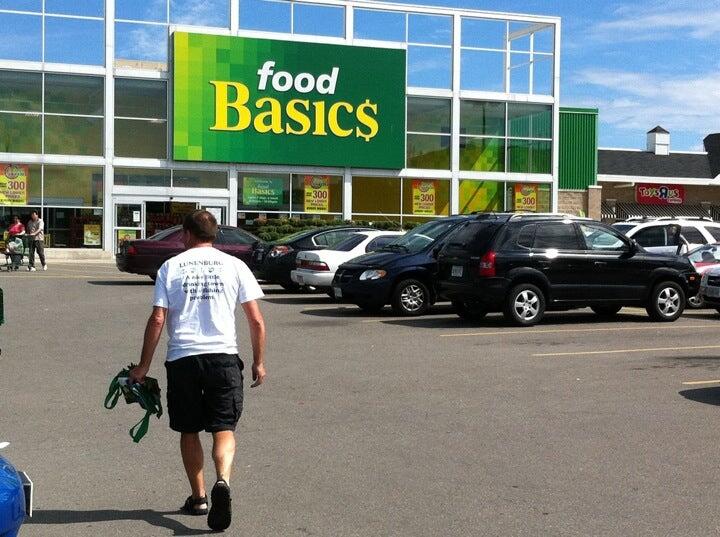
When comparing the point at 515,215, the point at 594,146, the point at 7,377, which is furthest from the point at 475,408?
the point at 594,146

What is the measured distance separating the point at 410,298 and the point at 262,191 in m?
24.7

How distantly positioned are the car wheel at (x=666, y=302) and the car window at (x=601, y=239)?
915 mm

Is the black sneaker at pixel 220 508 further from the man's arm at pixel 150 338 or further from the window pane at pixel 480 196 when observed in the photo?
the window pane at pixel 480 196

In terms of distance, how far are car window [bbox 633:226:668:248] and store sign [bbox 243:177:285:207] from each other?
22.3m

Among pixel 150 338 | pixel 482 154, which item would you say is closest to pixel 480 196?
pixel 482 154

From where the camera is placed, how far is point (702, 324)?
55.9 feet

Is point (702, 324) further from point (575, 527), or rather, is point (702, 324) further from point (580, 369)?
point (575, 527)

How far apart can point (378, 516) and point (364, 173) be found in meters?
37.7

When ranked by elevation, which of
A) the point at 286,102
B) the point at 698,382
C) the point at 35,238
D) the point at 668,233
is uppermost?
the point at 286,102

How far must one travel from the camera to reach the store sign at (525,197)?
4562 cm

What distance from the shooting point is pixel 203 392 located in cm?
595

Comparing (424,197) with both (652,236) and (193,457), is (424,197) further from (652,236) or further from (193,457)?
(193,457)

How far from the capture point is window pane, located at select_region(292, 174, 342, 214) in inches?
1662

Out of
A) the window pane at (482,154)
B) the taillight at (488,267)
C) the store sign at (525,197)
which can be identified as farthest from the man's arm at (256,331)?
the store sign at (525,197)
